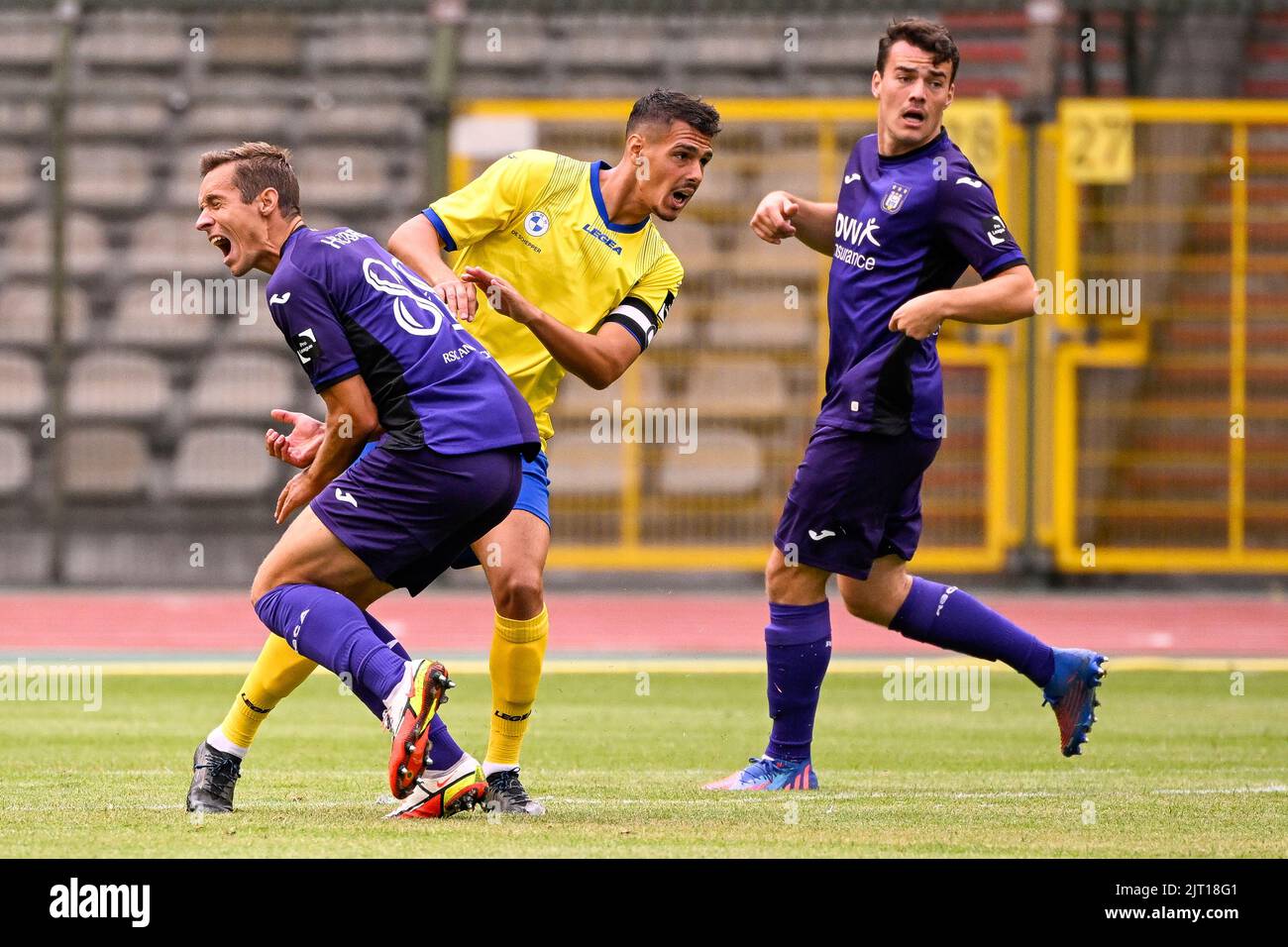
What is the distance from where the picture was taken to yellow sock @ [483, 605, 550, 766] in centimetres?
585

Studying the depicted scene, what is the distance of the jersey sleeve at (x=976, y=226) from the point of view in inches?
234

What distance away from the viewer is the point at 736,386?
13781 millimetres

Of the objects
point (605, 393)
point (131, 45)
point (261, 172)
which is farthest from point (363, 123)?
point (261, 172)

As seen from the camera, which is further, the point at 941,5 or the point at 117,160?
the point at 117,160

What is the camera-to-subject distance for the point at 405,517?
519 cm

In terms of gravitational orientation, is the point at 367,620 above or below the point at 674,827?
above

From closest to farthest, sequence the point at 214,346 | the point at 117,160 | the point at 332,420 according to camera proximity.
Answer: the point at 332,420 → the point at 214,346 → the point at 117,160

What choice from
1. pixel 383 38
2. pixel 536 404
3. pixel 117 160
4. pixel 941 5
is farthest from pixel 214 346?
pixel 536 404

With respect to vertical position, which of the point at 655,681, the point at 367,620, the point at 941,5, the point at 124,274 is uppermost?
the point at 941,5

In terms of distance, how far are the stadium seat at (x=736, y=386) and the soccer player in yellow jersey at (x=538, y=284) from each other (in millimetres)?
7394

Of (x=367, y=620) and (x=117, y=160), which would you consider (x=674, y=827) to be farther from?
(x=117, y=160)

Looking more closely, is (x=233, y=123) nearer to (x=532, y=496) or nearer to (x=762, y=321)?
(x=762, y=321)
